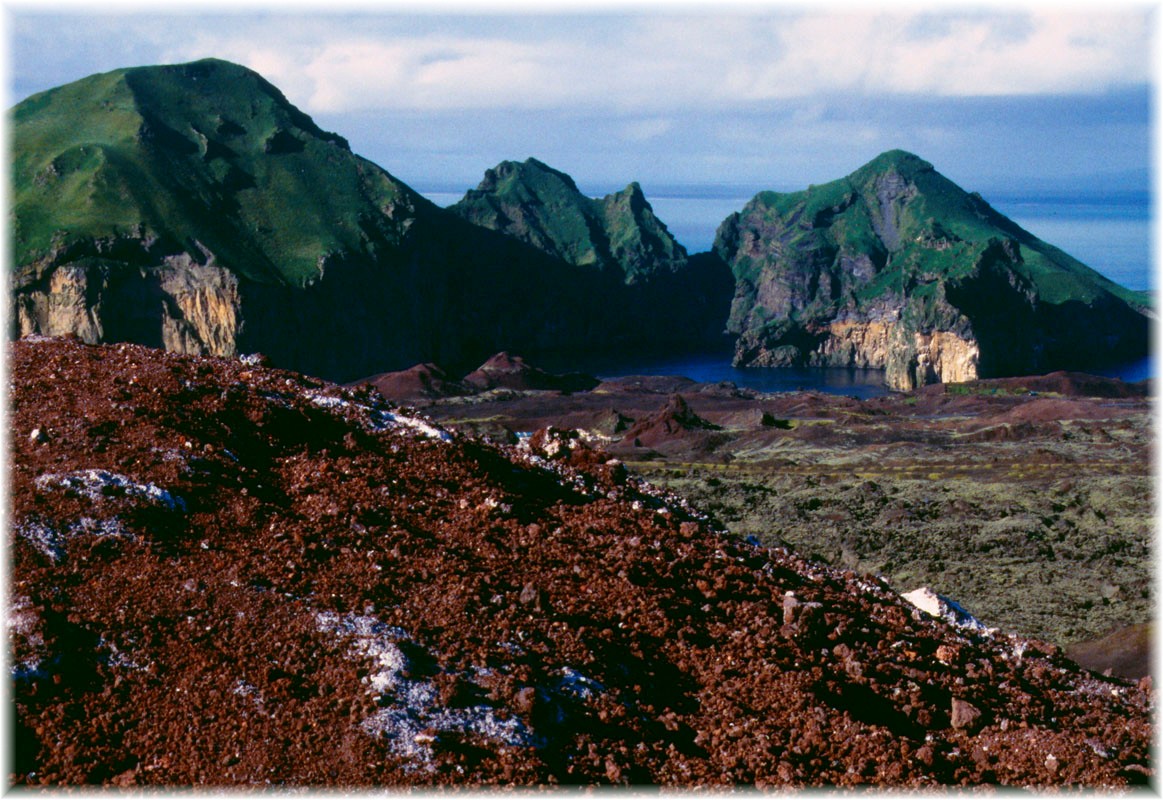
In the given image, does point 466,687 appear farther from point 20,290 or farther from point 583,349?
point 583,349

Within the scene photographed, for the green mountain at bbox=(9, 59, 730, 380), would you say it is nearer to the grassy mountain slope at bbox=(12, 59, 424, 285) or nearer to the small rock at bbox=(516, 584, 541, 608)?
the grassy mountain slope at bbox=(12, 59, 424, 285)

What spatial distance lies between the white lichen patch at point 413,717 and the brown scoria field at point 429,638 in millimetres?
22

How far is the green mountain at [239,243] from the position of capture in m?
119

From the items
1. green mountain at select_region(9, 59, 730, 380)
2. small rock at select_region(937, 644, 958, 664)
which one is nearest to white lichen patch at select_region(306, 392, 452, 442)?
small rock at select_region(937, 644, 958, 664)

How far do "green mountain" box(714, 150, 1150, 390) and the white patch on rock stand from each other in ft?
432

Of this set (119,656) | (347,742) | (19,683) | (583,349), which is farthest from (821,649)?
(583,349)

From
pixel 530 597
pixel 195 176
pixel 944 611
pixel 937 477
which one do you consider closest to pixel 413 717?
pixel 530 597

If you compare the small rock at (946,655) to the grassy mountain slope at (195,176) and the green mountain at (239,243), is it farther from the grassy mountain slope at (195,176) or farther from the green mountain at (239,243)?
the grassy mountain slope at (195,176)

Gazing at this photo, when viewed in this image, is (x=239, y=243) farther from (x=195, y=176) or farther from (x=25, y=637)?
(x=25, y=637)

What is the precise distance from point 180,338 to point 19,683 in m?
120

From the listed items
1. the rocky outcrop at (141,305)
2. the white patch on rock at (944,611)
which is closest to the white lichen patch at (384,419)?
the white patch on rock at (944,611)

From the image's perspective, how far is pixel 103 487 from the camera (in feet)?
38.0

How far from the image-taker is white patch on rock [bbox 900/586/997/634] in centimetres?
1355

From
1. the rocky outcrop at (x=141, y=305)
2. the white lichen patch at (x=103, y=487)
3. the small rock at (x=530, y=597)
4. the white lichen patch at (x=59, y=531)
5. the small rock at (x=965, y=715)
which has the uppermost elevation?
the rocky outcrop at (x=141, y=305)
